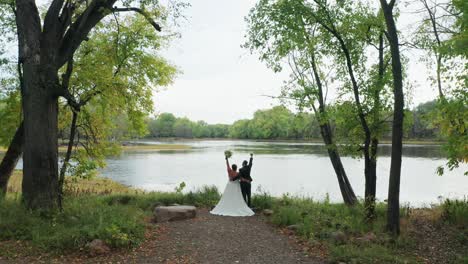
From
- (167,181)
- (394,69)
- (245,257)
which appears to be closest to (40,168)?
(245,257)

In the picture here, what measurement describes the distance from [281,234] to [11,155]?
8.19 metres

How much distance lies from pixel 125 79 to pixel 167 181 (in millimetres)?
16202

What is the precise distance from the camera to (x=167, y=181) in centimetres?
2844

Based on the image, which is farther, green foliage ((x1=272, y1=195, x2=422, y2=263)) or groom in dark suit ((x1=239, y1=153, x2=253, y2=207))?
groom in dark suit ((x1=239, y1=153, x2=253, y2=207))

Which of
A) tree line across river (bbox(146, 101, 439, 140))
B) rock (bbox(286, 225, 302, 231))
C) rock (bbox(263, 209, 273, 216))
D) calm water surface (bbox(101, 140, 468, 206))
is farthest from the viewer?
tree line across river (bbox(146, 101, 439, 140))

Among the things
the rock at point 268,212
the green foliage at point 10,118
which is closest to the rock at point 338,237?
the rock at point 268,212

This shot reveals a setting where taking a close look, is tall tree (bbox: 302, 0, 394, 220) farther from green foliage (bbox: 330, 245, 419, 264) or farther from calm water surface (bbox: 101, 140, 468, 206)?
calm water surface (bbox: 101, 140, 468, 206)

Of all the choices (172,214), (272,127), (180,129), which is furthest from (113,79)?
(180,129)

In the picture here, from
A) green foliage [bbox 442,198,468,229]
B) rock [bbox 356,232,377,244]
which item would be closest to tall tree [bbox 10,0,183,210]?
rock [bbox 356,232,377,244]

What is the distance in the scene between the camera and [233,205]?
36.3 feet

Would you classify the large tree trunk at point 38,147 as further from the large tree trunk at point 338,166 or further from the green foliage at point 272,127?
the large tree trunk at point 338,166

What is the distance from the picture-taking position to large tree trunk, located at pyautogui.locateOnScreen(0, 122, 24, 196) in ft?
36.2

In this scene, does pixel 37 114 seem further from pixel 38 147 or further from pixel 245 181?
pixel 245 181

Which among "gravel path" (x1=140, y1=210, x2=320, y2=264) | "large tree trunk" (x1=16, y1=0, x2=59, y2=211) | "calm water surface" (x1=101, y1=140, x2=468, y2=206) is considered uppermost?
"large tree trunk" (x1=16, y1=0, x2=59, y2=211)
